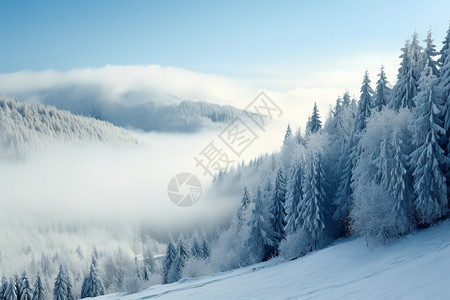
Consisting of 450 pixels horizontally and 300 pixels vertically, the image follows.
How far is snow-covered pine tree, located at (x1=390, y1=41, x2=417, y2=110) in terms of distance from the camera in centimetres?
3731

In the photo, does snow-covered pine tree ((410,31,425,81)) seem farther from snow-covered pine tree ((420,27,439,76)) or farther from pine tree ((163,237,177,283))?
pine tree ((163,237,177,283))

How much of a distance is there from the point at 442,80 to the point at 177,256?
5820 cm

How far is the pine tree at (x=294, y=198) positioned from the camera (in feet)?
145

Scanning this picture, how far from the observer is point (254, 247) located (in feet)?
161

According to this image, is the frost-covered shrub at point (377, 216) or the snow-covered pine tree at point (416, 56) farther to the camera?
the snow-covered pine tree at point (416, 56)

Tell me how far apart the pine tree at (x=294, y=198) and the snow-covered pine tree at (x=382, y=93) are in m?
13.0

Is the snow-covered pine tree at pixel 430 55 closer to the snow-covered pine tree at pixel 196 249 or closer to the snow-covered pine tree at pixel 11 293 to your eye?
the snow-covered pine tree at pixel 196 249

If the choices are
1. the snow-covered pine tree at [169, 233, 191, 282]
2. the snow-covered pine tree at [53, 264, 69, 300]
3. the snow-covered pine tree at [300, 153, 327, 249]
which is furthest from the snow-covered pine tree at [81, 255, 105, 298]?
the snow-covered pine tree at [300, 153, 327, 249]

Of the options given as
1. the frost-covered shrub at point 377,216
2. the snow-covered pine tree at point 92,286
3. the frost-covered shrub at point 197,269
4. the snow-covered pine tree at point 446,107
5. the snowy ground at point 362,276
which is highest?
the snow-covered pine tree at point 446,107

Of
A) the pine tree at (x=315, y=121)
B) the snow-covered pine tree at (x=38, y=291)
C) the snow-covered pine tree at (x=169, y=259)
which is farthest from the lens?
the snow-covered pine tree at (x=38, y=291)

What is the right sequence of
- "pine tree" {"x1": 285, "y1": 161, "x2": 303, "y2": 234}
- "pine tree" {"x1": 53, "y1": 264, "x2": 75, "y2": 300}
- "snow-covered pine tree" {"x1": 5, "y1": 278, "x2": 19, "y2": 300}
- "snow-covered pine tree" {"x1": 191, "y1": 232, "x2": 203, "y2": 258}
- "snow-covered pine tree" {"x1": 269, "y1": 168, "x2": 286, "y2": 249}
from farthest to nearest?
1. "snow-covered pine tree" {"x1": 191, "y1": 232, "x2": 203, "y2": 258}
2. "snow-covered pine tree" {"x1": 5, "y1": 278, "x2": 19, "y2": 300}
3. "pine tree" {"x1": 53, "y1": 264, "x2": 75, "y2": 300}
4. "snow-covered pine tree" {"x1": 269, "y1": 168, "x2": 286, "y2": 249}
5. "pine tree" {"x1": 285, "y1": 161, "x2": 303, "y2": 234}

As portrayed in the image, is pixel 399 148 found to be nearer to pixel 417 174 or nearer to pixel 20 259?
pixel 417 174

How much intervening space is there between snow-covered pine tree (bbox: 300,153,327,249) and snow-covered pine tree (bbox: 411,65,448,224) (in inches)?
512

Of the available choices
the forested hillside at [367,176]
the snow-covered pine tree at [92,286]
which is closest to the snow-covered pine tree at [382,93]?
the forested hillside at [367,176]
